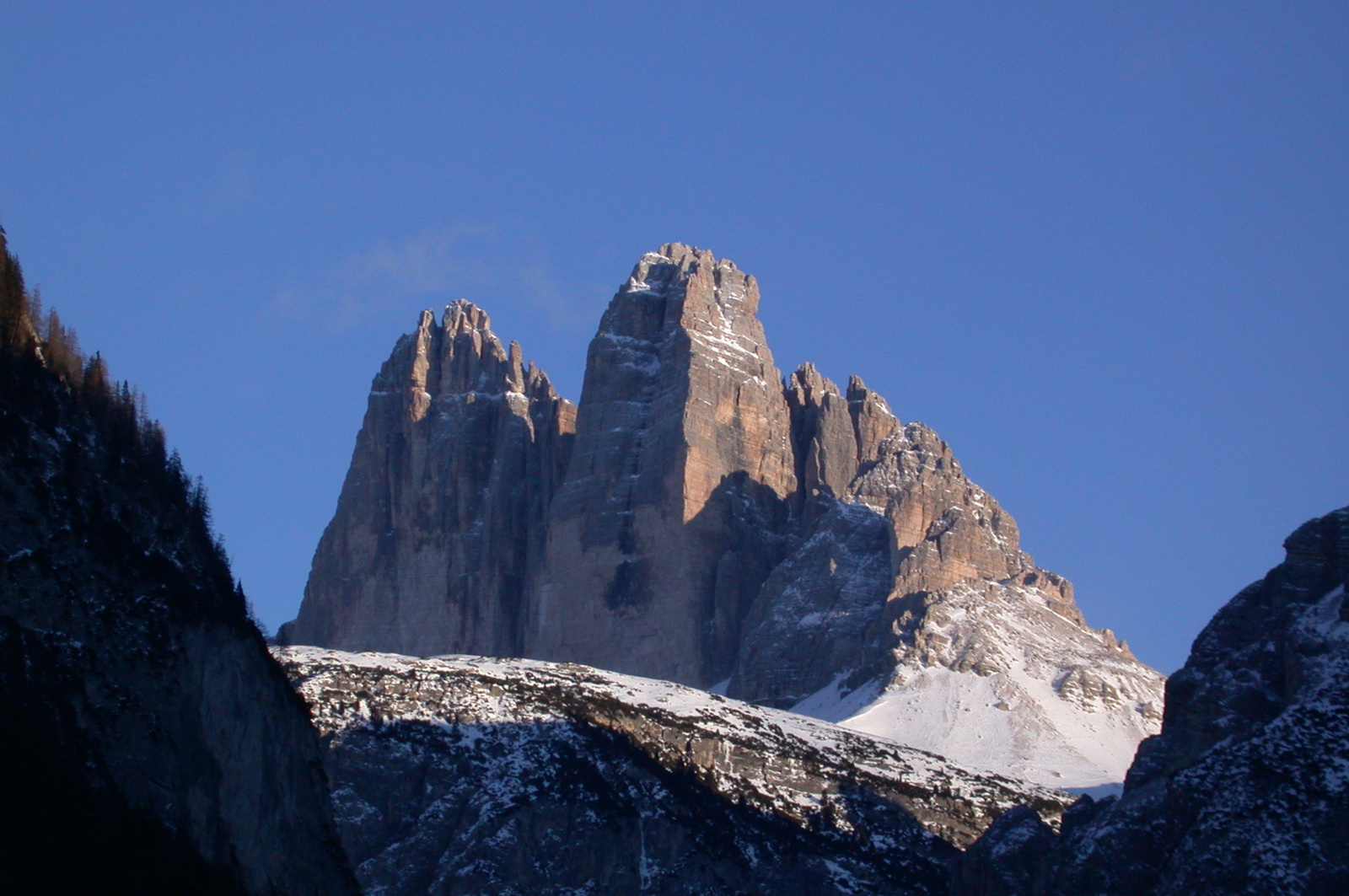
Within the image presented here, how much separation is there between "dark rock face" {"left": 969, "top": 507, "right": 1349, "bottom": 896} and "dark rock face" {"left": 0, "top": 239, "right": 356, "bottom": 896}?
36.2 metres

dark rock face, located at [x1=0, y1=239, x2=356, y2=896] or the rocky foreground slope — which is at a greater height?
the rocky foreground slope

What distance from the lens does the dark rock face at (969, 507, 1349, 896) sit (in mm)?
87312

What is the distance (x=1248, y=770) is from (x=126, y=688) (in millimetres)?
48894

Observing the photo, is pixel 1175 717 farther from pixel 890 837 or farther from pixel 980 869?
pixel 890 837

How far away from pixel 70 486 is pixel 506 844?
62.7 m

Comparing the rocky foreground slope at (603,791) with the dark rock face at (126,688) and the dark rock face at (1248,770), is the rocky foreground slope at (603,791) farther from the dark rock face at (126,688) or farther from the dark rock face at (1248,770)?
the dark rock face at (126,688)

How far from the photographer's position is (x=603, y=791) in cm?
13288

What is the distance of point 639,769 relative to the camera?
138m

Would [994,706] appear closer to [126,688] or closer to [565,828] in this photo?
[565,828]

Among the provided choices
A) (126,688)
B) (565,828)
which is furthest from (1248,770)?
(126,688)

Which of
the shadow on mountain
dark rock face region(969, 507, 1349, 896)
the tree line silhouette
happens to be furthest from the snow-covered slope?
the tree line silhouette

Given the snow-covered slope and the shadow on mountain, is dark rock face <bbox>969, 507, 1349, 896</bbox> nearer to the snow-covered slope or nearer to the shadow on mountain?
the shadow on mountain

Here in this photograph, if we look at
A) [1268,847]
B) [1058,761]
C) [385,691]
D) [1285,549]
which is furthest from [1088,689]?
[1268,847]

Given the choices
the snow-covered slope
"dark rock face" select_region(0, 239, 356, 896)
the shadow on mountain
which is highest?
the snow-covered slope
